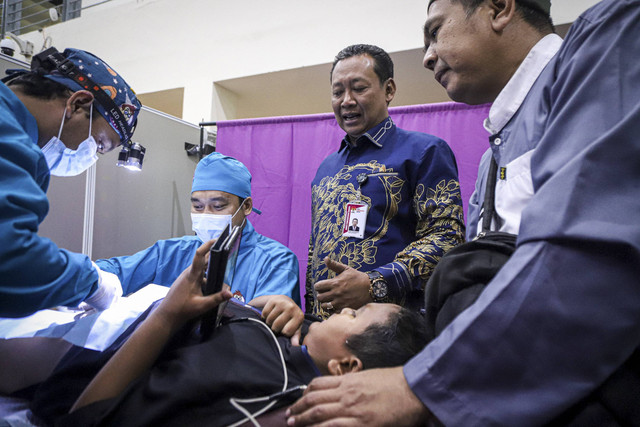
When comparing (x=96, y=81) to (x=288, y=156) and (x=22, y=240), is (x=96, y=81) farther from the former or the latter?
(x=288, y=156)

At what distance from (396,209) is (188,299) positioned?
0.97 metres

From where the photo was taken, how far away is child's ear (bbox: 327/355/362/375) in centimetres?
108

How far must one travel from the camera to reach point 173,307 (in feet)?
3.35

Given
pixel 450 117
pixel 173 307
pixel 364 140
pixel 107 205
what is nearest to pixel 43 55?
pixel 173 307

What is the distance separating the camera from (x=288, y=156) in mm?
3012

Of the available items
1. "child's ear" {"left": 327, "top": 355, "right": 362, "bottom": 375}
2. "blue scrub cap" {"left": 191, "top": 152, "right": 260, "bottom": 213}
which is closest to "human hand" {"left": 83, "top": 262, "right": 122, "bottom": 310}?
"blue scrub cap" {"left": 191, "top": 152, "right": 260, "bottom": 213}

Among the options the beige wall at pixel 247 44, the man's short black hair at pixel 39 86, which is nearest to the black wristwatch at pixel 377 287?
the man's short black hair at pixel 39 86

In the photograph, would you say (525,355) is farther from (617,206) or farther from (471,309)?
(617,206)

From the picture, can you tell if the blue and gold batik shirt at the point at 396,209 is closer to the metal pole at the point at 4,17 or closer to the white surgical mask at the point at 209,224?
the white surgical mask at the point at 209,224

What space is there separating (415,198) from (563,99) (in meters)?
0.93

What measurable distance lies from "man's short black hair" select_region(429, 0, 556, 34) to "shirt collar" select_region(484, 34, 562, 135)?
58 millimetres

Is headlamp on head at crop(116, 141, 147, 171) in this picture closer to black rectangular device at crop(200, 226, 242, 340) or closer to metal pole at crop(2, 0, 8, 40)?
black rectangular device at crop(200, 226, 242, 340)

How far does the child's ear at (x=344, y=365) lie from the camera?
108cm

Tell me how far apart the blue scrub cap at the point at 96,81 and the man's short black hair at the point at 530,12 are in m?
1.32
